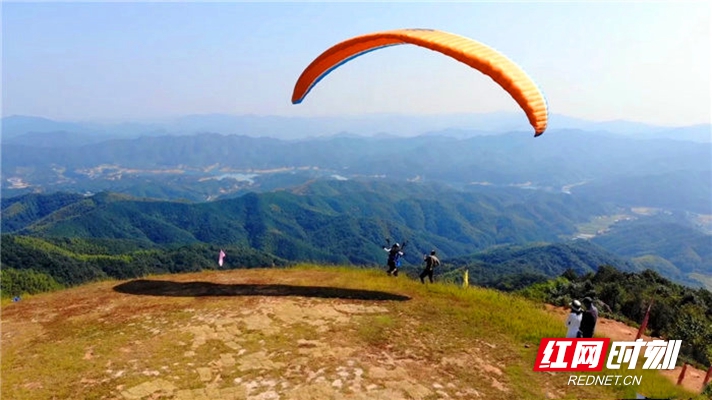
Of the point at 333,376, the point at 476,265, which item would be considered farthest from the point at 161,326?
the point at 476,265

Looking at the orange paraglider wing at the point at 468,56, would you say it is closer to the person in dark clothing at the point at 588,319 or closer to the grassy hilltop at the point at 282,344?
the person in dark clothing at the point at 588,319

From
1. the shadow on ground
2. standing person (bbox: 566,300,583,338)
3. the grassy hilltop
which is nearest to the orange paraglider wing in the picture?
standing person (bbox: 566,300,583,338)

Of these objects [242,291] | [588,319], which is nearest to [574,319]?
[588,319]

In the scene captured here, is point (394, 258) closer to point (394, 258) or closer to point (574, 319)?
point (394, 258)

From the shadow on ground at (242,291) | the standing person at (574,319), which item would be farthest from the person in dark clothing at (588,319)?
the shadow on ground at (242,291)

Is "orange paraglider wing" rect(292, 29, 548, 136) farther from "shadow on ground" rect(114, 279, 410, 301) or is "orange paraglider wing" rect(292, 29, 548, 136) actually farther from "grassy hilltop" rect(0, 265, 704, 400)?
"shadow on ground" rect(114, 279, 410, 301)

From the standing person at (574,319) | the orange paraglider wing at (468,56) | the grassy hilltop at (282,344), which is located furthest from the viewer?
the orange paraglider wing at (468,56)
